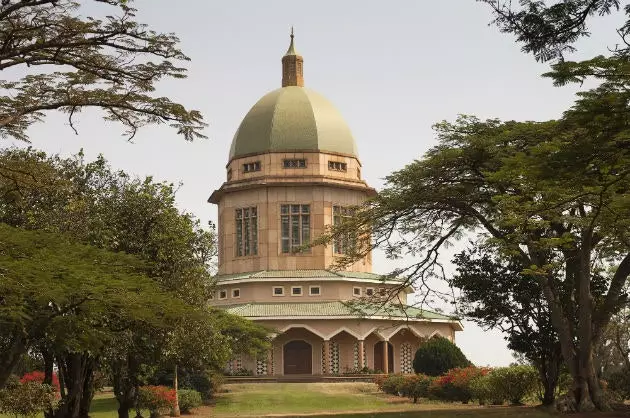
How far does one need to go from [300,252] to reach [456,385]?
24113 millimetres

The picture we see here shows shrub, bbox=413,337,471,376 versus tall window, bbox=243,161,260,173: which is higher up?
tall window, bbox=243,161,260,173

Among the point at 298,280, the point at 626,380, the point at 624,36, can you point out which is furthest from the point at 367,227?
the point at 298,280

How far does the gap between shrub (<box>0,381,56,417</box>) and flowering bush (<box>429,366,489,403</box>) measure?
17.9 meters

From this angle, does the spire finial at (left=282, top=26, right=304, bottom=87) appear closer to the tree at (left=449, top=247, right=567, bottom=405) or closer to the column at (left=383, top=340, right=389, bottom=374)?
the column at (left=383, top=340, right=389, bottom=374)

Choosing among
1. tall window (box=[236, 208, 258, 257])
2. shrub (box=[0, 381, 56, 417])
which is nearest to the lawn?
shrub (box=[0, 381, 56, 417])

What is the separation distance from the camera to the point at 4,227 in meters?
23.1

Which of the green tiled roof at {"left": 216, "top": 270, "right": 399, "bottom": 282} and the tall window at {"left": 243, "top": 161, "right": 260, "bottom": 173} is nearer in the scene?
the green tiled roof at {"left": 216, "top": 270, "right": 399, "bottom": 282}

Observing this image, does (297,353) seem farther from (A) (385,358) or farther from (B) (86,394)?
→ (B) (86,394)

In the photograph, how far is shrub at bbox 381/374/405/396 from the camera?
4667cm

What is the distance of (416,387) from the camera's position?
44.5 meters

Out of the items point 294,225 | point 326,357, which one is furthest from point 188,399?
point 294,225

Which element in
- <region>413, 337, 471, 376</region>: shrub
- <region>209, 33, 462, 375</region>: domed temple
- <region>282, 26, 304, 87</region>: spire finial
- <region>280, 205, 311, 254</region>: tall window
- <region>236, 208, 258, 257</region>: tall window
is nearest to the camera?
<region>413, 337, 471, 376</region>: shrub

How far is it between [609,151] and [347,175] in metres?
52.9

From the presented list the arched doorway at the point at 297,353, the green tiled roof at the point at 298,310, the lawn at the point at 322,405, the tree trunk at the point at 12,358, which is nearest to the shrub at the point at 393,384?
the lawn at the point at 322,405
